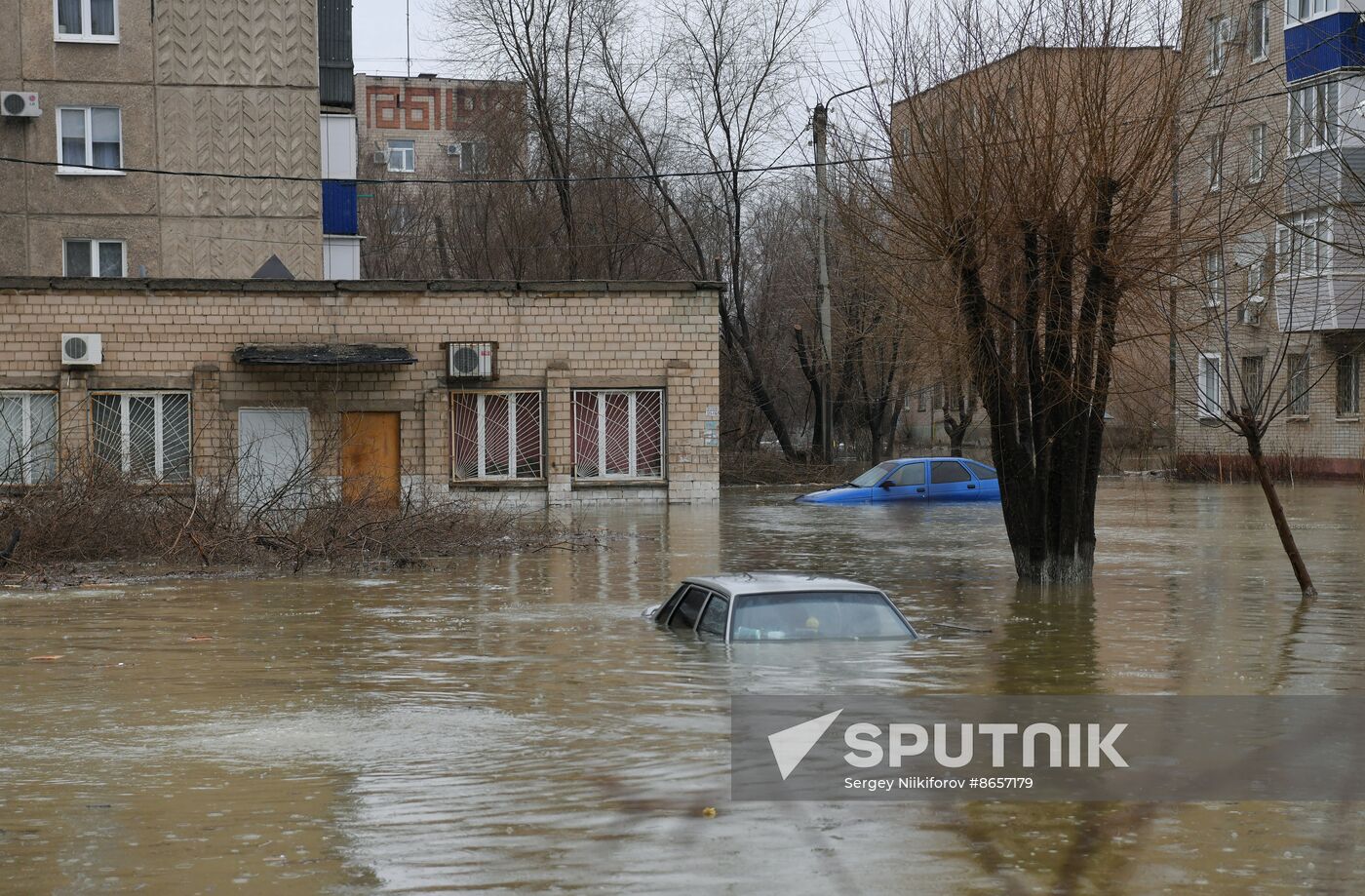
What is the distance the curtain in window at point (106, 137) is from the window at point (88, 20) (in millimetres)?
1659

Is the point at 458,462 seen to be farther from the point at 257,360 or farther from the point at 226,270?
the point at 226,270

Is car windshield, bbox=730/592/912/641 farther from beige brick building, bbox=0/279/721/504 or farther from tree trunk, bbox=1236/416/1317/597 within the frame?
beige brick building, bbox=0/279/721/504

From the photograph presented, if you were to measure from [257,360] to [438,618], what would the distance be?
54.5ft

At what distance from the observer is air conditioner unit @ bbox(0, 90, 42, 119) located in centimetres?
3459

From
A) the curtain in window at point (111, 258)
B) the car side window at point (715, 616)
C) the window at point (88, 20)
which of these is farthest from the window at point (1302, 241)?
the window at point (88, 20)

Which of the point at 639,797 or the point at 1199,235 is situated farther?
the point at 1199,235

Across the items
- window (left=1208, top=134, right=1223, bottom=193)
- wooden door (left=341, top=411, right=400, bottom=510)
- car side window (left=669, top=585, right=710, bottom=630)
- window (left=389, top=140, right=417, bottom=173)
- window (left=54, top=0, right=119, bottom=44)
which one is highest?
window (left=389, top=140, right=417, bottom=173)

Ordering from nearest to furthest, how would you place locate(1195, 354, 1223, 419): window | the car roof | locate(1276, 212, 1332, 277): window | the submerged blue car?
1. the car roof
2. locate(1276, 212, 1332, 277): window
3. locate(1195, 354, 1223, 419): window
4. the submerged blue car

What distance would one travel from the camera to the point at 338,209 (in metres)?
39.5

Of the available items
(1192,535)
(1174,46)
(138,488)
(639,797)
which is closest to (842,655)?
(639,797)

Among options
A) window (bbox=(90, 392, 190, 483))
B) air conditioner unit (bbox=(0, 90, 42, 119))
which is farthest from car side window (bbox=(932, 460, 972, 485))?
air conditioner unit (bbox=(0, 90, 42, 119))

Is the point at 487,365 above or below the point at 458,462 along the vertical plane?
above

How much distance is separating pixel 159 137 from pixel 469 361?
10555 millimetres

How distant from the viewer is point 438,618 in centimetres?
1530
